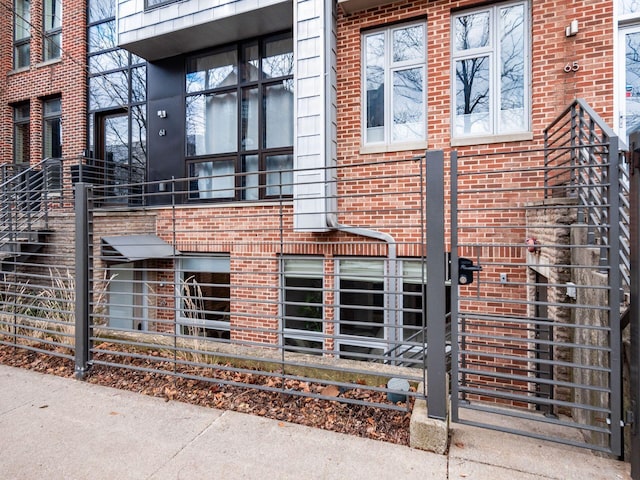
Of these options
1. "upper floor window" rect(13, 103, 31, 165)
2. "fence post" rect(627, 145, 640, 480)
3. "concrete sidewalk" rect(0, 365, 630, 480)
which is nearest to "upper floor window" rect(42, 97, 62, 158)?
"upper floor window" rect(13, 103, 31, 165)

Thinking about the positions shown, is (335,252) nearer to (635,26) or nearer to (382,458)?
Result: (382,458)

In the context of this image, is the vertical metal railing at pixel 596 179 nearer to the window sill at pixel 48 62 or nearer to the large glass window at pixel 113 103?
the large glass window at pixel 113 103

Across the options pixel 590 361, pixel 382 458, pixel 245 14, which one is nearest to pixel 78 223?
pixel 382 458

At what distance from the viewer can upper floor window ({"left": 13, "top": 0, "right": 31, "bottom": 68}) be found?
9711mm

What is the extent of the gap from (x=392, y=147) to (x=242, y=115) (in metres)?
2.88

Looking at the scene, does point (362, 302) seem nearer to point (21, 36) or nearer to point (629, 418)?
point (629, 418)

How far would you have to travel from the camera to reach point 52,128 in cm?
927

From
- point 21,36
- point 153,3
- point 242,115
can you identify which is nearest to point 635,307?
point 242,115

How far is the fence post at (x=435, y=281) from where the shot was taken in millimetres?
2488

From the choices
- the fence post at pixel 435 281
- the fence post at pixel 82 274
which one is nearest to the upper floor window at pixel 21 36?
the fence post at pixel 82 274

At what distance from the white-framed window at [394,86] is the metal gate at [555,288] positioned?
0.96 m

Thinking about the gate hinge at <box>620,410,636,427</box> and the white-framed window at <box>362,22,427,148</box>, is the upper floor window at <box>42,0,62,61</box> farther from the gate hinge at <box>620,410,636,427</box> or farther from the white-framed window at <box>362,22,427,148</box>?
the gate hinge at <box>620,410,636,427</box>

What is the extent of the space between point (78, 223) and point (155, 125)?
411 cm

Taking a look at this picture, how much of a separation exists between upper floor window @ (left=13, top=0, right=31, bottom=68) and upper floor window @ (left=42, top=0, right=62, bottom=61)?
29.3 inches
